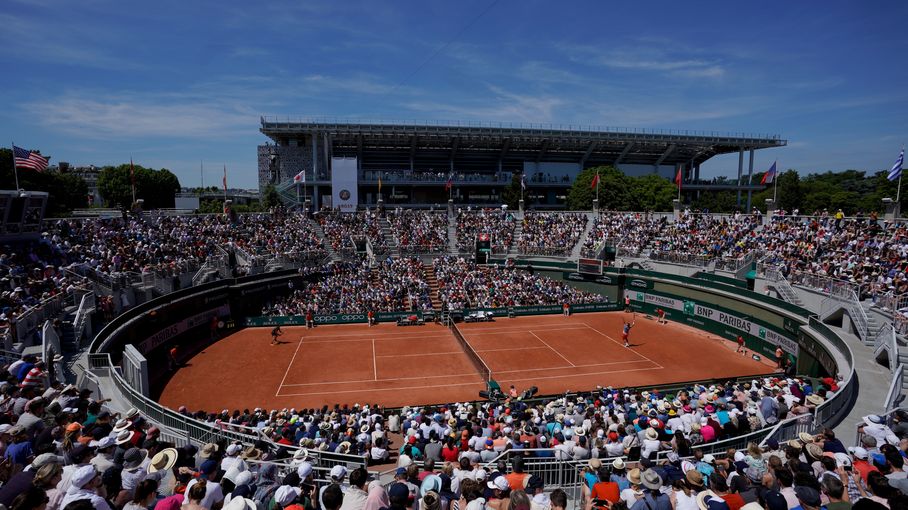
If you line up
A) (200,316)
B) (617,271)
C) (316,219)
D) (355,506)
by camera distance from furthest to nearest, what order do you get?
(316,219) < (617,271) < (200,316) < (355,506)

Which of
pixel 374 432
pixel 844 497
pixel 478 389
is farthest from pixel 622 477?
pixel 478 389

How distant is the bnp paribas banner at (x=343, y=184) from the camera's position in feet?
179

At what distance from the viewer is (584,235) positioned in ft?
161

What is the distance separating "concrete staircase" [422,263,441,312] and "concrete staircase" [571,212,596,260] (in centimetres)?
1345

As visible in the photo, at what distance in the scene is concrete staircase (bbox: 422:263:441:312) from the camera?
39838mm

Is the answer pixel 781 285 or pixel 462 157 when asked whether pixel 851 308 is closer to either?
pixel 781 285

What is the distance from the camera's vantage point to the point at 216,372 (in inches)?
1024

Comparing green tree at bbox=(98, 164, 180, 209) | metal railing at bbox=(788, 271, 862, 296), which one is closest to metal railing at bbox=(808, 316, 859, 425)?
metal railing at bbox=(788, 271, 862, 296)

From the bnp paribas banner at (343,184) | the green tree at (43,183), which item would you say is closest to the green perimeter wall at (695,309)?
the bnp paribas banner at (343,184)

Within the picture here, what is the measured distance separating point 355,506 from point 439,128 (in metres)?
70.2

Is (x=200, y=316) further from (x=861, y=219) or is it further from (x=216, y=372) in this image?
(x=861, y=219)

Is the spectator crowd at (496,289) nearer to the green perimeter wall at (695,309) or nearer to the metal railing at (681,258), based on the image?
the green perimeter wall at (695,309)

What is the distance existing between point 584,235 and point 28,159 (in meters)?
43.0

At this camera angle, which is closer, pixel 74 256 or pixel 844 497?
pixel 844 497
